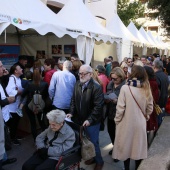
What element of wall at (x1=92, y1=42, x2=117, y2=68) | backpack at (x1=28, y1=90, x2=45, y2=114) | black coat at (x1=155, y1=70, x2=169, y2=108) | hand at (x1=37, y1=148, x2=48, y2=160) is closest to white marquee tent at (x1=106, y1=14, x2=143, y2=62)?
wall at (x1=92, y1=42, x2=117, y2=68)

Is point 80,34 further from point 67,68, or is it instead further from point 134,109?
point 134,109

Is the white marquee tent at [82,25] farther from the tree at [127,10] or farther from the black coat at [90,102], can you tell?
the tree at [127,10]

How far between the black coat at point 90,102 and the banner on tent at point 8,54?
5.23 metres

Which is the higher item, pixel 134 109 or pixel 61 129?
pixel 134 109

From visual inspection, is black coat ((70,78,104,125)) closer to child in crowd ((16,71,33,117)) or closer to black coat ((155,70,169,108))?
child in crowd ((16,71,33,117))

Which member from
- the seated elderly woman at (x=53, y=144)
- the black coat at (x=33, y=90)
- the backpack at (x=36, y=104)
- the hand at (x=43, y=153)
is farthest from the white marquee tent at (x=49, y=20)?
the hand at (x=43, y=153)

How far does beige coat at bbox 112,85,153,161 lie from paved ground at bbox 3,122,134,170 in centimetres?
58

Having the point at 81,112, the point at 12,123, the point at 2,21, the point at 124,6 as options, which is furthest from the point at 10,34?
the point at 124,6

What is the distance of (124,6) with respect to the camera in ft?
74.8

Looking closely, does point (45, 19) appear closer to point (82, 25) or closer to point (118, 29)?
point (82, 25)

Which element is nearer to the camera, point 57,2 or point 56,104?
point 56,104

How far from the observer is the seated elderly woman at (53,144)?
253 cm

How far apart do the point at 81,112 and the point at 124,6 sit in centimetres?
2225

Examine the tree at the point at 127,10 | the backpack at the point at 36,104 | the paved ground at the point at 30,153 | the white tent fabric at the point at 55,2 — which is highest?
the tree at the point at 127,10
